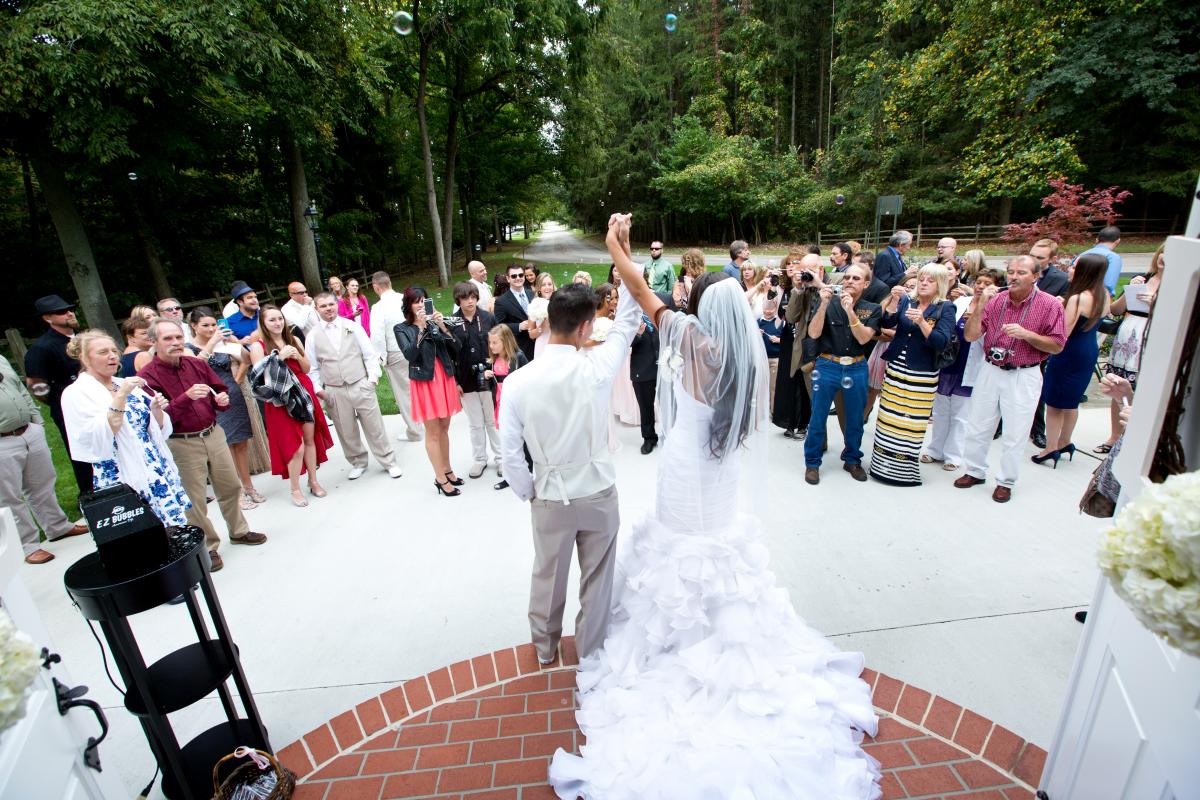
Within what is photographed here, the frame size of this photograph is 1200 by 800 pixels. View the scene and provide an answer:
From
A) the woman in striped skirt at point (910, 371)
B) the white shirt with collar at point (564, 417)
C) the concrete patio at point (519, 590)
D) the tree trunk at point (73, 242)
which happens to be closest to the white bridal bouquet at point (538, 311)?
the concrete patio at point (519, 590)

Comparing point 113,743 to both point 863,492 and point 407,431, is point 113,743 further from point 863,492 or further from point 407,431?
point 863,492

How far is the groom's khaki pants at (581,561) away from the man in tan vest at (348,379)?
331 centimetres

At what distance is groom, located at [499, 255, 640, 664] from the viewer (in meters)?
2.74

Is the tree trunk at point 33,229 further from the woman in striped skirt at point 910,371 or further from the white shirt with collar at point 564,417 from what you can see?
the woman in striped skirt at point 910,371

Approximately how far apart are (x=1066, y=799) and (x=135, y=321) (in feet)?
20.7

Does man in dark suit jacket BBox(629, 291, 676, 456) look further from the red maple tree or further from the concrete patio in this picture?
the red maple tree

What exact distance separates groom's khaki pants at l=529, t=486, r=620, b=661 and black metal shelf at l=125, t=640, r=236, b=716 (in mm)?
1425

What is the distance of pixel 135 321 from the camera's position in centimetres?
468

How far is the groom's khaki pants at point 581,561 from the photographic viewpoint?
2881 mm

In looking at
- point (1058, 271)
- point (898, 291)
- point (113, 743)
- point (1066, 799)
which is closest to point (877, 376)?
point (898, 291)

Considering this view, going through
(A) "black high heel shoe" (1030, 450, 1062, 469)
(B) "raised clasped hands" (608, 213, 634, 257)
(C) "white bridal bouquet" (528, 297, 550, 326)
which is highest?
(B) "raised clasped hands" (608, 213, 634, 257)

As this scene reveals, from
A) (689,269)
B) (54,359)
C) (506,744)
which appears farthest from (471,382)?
(54,359)

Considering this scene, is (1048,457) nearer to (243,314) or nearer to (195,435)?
(195,435)

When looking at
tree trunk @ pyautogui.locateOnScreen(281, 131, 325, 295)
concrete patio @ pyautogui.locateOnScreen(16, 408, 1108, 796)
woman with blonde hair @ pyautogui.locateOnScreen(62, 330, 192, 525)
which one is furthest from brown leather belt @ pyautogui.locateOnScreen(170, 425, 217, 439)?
tree trunk @ pyautogui.locateOnScreen(281, 131, 325, 295)
